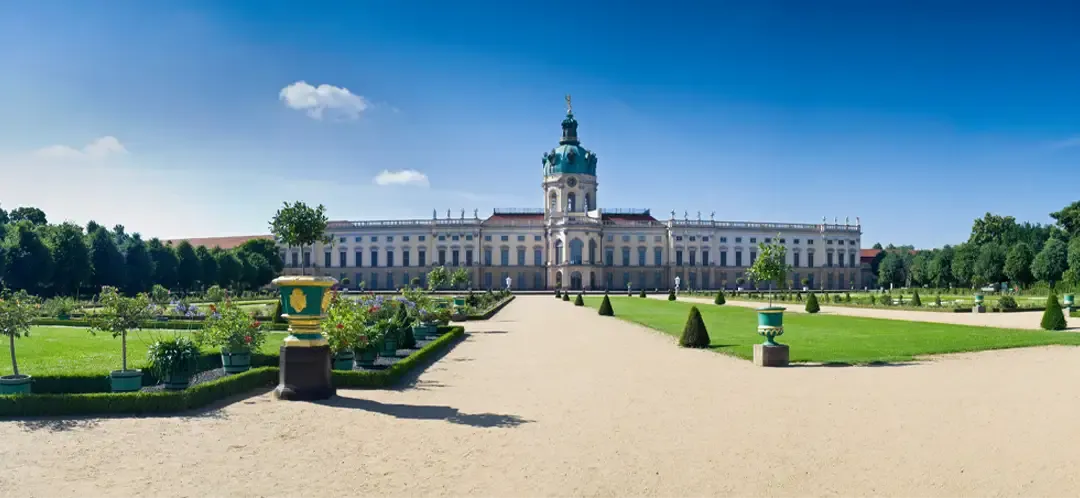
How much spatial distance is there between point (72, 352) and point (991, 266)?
7661 cm

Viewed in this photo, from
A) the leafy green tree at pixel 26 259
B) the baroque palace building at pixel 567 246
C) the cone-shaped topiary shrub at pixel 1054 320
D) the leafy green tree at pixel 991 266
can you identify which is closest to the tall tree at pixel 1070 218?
the leafy green tree at pixel 991 266

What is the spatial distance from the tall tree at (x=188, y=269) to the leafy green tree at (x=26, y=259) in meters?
15.2

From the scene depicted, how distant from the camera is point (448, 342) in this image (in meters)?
17.6

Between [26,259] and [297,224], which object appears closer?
[297,224]

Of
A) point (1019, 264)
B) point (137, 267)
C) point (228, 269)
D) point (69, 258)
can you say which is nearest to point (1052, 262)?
point (1019, 264)

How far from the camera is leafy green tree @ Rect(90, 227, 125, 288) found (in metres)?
52.9

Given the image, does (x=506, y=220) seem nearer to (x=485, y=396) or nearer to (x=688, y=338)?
(x=688, y=338)

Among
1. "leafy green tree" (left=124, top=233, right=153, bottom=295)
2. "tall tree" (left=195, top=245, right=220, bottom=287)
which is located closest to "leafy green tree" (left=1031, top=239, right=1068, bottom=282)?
"tall tree" (left=195, top=245, right=220, bottom=287)

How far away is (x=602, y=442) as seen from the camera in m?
7.07

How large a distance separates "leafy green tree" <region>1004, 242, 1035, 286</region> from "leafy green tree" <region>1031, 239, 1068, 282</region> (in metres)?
3.18

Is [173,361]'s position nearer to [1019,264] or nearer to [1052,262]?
[1052,262]

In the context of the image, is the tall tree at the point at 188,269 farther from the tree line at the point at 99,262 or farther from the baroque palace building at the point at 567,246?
the baroque palace building at the point at 567,246

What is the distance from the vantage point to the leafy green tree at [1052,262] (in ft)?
202

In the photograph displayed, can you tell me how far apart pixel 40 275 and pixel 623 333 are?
1660 inches
